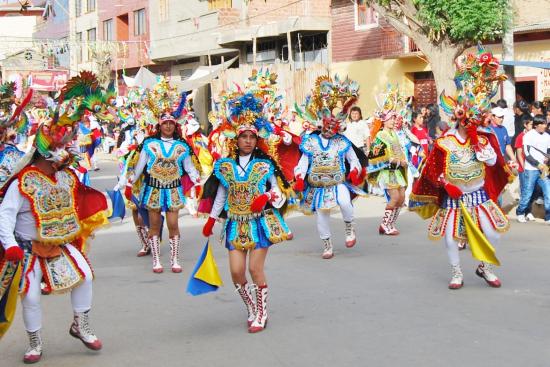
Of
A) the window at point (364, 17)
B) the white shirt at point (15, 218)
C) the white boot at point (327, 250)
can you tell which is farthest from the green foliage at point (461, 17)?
the white shirt at point (15, 218)

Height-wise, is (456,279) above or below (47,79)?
below

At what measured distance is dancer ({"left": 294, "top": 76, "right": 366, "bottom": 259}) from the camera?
10.8 m

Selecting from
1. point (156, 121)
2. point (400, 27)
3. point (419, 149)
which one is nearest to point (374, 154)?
point (419, 149)

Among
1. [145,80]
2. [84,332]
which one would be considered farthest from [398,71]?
[84,332]

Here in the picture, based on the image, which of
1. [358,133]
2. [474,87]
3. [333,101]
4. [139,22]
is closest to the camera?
[474,87]

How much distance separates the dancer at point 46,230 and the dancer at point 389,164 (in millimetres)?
6903

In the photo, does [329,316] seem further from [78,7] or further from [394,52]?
[78,7]

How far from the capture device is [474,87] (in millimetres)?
8406

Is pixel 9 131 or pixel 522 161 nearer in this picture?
pixel 9 131

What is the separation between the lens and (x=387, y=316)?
7.45 meters

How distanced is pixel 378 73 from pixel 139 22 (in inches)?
795

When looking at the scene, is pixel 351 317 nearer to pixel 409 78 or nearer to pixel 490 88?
pixel 490 88

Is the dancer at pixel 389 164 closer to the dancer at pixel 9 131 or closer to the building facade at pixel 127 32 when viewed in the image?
the dancer at pixel 9 131

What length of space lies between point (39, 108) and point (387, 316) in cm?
670
